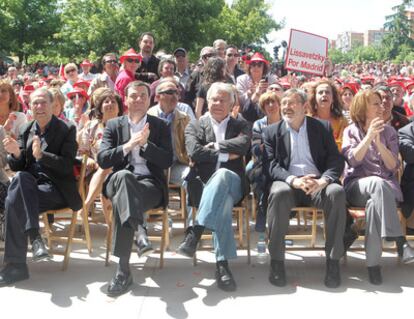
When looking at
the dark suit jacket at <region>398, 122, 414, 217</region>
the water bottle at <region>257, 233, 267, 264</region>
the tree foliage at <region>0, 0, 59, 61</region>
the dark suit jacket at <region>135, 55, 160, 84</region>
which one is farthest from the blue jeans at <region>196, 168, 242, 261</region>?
the tree foliage at <region>0, 0, 59, 61</region>

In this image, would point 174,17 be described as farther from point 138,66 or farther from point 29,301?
point 29,301

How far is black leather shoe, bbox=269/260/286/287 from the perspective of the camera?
4.00m

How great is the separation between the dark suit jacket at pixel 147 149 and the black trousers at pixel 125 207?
0.20 metres

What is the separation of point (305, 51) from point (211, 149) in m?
4.42

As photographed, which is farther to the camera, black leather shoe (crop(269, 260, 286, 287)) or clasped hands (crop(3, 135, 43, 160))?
clasped hands (crop(3, 135, 43, 160))

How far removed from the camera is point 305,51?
326 inches

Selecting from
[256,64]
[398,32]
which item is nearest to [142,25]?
[256,64]

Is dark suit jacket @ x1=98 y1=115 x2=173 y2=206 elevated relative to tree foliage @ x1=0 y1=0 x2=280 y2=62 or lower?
lower

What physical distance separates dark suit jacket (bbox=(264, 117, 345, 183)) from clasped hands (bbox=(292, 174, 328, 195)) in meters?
0.18

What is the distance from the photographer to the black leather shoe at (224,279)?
3928 millimetres

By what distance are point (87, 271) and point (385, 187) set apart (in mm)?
2603

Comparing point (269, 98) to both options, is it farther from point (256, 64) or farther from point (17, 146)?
point (17, 146)

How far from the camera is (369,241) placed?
160 inches

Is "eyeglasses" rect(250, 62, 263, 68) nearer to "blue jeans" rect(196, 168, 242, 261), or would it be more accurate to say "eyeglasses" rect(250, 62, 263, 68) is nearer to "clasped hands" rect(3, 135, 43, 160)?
"blue jeans" rect(196, 168, 242, 261)
